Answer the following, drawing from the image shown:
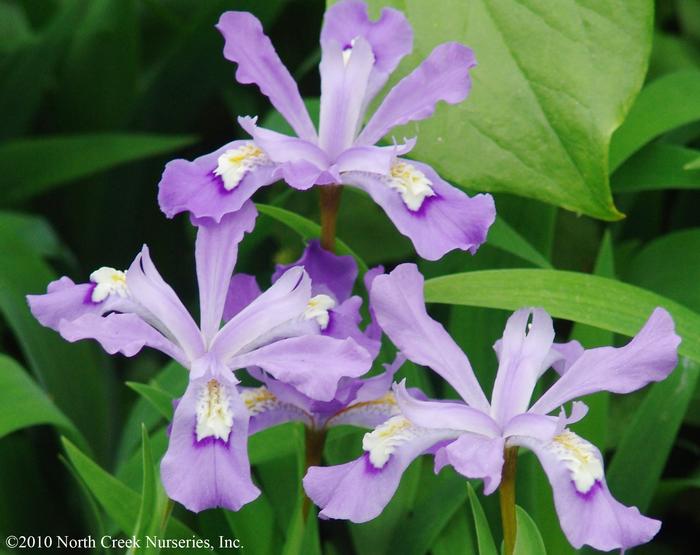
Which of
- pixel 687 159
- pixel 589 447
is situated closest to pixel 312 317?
pixel 589 447

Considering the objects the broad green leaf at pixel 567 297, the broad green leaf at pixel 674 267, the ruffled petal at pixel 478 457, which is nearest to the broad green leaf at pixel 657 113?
the broad green leaf at pixel 674 267

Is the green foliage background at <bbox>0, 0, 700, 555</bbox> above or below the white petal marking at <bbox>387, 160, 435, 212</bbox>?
below

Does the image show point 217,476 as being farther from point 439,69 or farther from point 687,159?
point 687,159

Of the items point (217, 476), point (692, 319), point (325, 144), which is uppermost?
point (325, 144)

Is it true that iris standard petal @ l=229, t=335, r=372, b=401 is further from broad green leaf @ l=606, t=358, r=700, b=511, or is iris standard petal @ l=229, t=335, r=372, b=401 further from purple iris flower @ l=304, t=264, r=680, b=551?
broad green leaf @ l=606, t=358, r=700, b=511

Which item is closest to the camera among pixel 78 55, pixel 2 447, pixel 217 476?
pixel 217 476

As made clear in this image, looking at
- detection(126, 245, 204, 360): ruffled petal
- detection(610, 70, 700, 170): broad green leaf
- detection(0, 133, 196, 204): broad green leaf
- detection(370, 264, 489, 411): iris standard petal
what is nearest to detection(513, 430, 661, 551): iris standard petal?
detection(370, 264, 489, 411): iris standard petal
